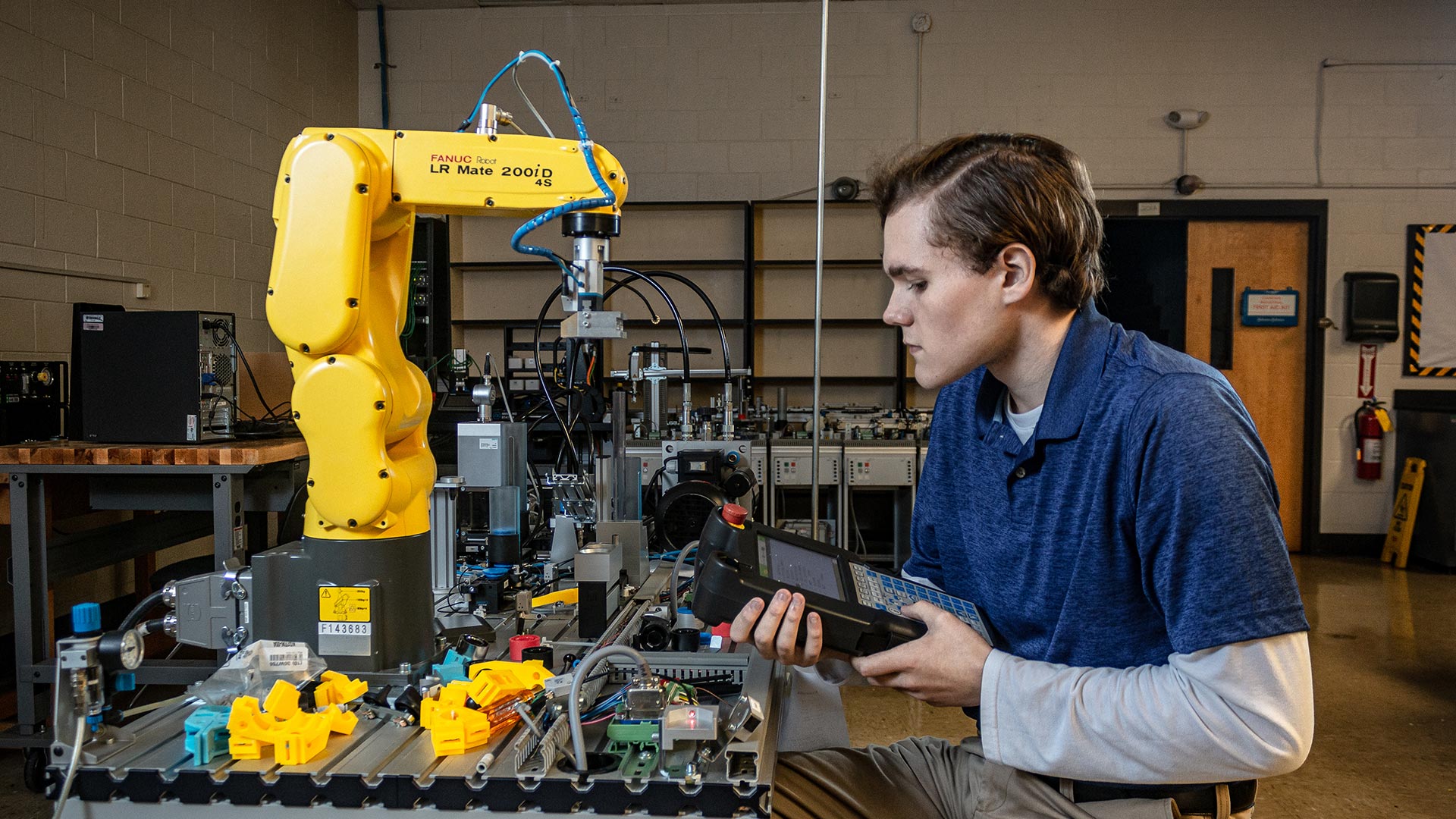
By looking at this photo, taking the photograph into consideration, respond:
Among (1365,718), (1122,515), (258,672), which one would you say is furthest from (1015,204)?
(1365,718)

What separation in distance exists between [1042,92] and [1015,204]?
17.0 feet

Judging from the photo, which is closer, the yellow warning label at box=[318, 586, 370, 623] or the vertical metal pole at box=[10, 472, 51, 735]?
the yellow warning label at box=[318, 586, 370, 623]

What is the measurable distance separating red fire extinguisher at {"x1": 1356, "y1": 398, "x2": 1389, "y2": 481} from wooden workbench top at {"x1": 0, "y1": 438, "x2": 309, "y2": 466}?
228 inches

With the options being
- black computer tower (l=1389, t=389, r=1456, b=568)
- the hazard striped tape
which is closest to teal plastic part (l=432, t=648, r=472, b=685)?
black computer tower (l=1389, t=389, r=1456, b=568)

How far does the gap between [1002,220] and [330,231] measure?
76 centimetres

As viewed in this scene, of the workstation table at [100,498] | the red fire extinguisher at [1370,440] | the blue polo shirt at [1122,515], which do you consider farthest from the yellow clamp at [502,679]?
the red fire extinguisher at [1370,440]

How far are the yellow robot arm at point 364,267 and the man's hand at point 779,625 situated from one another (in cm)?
49

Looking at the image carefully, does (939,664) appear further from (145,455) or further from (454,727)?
(145,455)

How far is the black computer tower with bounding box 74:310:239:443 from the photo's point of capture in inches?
96.0

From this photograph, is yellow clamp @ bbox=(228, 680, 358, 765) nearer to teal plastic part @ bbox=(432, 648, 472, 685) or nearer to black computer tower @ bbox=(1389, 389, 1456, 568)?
teal plastic part @ bbox=(432, 648, 472, 685)

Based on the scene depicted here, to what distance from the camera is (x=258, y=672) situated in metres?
0.97

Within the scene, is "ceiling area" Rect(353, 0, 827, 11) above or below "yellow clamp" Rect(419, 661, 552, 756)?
above

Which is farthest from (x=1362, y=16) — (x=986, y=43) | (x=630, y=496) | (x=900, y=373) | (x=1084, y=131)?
(x=630, y=496)

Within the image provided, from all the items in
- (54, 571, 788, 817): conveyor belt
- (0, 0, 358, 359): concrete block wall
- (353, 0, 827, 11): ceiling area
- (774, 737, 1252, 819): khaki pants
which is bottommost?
(774, 737, 1252, 819): khaki pants
